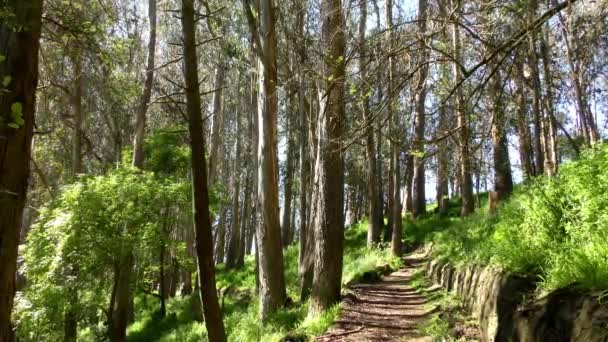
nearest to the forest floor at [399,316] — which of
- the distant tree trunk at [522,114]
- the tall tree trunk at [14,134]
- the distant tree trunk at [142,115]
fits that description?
the distant tree trunk at [522,114]

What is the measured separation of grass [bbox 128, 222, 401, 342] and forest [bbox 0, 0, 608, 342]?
0.08 m

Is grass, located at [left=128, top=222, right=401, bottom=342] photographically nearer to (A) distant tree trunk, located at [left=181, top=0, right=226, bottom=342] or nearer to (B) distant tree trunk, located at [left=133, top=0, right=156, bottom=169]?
(A) distant tree trunk, located at [left=181, top=0, right=226, bottom=342]

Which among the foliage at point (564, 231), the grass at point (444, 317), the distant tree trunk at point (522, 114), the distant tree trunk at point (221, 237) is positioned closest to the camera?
the foliage at point (564, 231)

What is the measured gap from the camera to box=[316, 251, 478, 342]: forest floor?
6474mm

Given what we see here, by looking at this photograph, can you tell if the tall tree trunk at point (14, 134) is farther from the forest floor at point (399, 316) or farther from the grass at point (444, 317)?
the grass at point (444, 317)

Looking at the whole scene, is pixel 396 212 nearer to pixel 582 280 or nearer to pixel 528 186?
pixel 528 186

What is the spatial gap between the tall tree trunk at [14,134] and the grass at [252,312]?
4.54 meters

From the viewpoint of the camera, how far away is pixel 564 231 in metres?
5.08

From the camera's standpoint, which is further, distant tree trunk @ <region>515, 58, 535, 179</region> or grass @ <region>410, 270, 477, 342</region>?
distant tree trunk @ <region>515, 58, 535, 179</region>

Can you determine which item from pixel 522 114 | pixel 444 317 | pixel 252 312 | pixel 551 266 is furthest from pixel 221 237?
pixel 551 266

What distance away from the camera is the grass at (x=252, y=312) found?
8.40 metres

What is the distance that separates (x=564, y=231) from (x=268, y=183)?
21.5 feet

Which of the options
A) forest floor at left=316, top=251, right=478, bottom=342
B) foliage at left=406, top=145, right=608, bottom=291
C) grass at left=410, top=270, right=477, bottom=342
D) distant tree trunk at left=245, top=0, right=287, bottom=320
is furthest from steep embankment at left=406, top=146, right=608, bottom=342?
distant tree trunk at left=245, top=0, right=287, bottom=320

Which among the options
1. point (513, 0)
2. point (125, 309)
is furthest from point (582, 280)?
point (125, 309)
